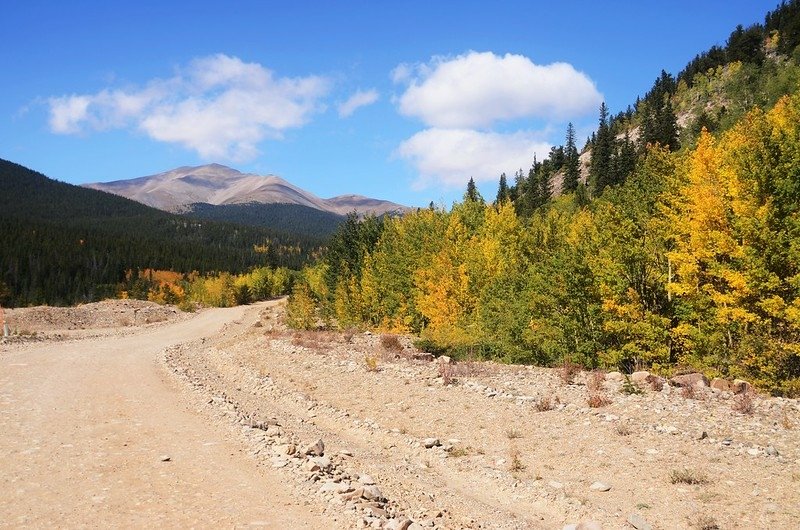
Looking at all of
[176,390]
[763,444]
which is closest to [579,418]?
[763,444]

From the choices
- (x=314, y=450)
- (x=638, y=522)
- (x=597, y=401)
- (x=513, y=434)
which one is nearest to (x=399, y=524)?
(x=314, y=450)

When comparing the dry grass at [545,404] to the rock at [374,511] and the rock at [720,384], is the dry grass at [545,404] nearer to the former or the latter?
the rock at [720,384]

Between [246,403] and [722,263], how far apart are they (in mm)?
22226

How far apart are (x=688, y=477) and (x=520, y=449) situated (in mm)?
3980

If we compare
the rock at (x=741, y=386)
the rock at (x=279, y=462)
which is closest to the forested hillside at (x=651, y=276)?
the rock at (x=741, y=386)

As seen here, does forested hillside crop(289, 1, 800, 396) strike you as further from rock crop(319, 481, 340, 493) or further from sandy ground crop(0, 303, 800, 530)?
rock crop(319, 481, 340, 493)

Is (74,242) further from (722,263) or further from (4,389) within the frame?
(722,263)

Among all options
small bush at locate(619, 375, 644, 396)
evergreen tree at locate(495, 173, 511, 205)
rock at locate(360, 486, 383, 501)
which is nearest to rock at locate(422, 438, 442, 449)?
rock at locate(360, 486, 383, 501)

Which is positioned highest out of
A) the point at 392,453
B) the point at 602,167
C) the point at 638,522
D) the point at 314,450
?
the point at 602,167

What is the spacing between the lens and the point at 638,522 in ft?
29.2

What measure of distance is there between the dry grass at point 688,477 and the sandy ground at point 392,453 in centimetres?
3

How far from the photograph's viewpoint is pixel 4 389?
17641mm

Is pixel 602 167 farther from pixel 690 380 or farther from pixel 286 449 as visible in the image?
pixel 286 449

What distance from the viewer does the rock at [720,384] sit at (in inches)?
759
